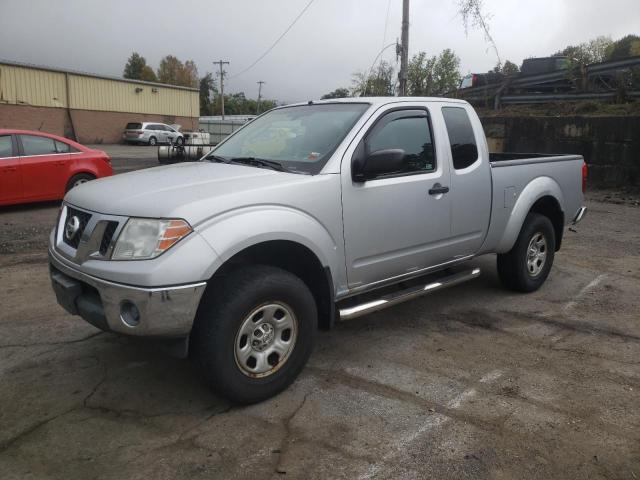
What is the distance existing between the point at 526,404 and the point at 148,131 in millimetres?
36028

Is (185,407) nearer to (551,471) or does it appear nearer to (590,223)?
(551,471)

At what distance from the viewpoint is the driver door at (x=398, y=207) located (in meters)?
3.77

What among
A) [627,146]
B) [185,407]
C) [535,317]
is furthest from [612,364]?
[627,146]

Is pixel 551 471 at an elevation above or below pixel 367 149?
below

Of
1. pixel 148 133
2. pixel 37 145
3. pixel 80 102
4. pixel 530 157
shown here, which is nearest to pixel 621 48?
pixel 148 133

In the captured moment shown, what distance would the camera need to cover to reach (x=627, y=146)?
12.8 m

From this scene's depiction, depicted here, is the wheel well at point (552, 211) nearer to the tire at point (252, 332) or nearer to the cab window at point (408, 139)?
the cab window at point (408, 139)

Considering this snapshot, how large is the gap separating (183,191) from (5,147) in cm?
740

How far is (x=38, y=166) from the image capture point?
31.0ft

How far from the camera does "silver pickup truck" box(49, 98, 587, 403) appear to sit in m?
2.95

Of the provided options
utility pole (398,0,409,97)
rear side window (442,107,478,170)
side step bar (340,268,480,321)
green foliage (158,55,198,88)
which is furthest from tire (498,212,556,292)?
green foliage (158,55,198,88)

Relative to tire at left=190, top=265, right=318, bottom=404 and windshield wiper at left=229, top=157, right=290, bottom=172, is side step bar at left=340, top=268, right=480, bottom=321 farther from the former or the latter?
windshield wiper at left=229, top=157, right=290, bottom=172

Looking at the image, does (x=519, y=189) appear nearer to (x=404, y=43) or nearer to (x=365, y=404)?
(x=365, y=404)

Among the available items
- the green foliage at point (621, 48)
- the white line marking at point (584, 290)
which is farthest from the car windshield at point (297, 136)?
the green foliage at point (621, 48)
